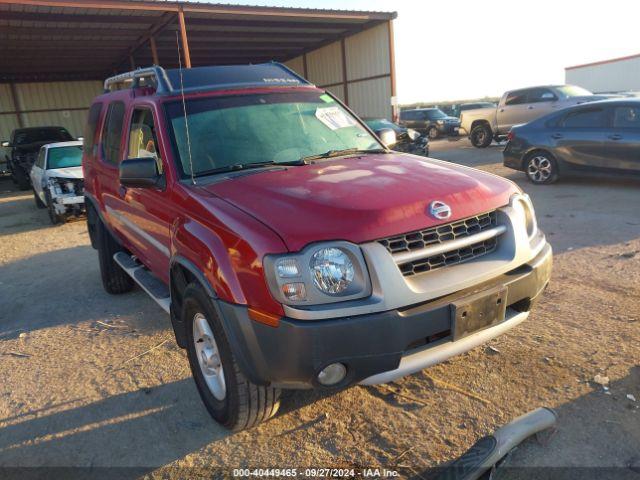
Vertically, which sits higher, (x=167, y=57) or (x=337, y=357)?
(x=167, y=57)

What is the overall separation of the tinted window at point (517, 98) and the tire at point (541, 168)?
274 inches

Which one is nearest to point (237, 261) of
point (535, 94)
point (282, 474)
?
point (282, 474)

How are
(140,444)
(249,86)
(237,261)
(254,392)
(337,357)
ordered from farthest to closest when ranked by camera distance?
(249,86)
(140,444)
(254,392)
(237,261)
(337,357)

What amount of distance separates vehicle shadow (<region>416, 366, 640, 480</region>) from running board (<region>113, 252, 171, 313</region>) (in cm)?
215

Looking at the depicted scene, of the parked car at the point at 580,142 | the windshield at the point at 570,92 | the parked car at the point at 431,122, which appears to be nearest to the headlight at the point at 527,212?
the parked car at the point at 580,142

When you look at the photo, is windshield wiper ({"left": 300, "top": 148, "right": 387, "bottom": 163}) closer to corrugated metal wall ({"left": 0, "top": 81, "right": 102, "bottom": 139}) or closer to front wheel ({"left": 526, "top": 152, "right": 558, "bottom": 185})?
front wheel ({"left": 526, "top": 152, "right": 558, "bottom": 185})

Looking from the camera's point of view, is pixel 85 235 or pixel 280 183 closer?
pixel 280 183

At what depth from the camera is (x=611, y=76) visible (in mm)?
35125

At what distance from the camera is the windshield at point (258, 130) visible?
332 centimetres

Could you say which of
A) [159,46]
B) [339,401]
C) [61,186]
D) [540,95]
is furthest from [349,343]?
[159,46]

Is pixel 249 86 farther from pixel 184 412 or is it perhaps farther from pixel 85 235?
pixel 85 235

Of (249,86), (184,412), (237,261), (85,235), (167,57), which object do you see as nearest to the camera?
(237,261)

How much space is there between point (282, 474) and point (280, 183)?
1.53 m

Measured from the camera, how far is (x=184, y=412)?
10.2 feet
